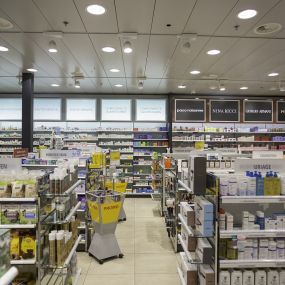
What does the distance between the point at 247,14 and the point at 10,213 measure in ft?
12.9

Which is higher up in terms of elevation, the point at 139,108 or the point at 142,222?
the point at 139,108

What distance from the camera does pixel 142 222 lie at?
7.52 metres

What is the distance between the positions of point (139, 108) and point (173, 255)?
7274 mm

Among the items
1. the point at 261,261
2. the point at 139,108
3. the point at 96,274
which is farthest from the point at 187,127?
the point at 261,261

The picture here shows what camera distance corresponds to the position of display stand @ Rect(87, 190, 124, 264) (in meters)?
4.82

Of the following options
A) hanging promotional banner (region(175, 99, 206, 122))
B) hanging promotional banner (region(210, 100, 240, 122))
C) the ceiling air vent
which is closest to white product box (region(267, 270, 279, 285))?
the ceiling air vent

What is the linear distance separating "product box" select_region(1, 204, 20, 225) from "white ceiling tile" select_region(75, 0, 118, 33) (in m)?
2.60

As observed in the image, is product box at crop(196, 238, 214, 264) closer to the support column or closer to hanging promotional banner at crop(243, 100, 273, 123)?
the support column

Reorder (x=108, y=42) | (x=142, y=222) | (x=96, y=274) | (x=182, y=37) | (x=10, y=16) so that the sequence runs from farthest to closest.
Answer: (x=142, y=222) → (x=108, y=42) → (x=182, y=37) → (x=96, y=274) → (x=10, y=16)

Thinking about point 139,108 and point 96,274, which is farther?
point 139,108

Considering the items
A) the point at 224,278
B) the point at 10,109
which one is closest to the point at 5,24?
the point at 224,278

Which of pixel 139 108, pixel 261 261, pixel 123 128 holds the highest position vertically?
pixel 139 108

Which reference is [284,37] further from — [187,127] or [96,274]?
[187,127]

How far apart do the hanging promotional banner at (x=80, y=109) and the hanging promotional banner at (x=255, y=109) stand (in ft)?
19.7
